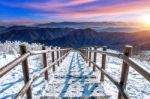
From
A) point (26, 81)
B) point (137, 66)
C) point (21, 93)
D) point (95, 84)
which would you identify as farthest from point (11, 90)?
point (137, 66)

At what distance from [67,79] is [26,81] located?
11.4 ft

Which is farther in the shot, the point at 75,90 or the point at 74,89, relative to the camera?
the point at 74,89

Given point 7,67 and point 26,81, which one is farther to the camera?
point 26,81

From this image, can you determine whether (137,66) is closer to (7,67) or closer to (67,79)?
(7,67)

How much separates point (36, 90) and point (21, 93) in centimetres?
309

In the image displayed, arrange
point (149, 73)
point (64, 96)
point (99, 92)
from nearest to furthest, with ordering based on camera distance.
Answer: point (149, 73), point (64, 96), point (99, 92)

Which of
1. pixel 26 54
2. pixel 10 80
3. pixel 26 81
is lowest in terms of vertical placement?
pixel 10 80

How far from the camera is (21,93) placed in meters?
3.61

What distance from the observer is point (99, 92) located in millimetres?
6109

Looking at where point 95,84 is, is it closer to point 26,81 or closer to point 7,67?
point 26,81

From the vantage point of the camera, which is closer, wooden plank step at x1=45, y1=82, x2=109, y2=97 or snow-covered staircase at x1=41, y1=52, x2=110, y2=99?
snow-covered staircase at x1=41, y1=52, x2=110, y2=99

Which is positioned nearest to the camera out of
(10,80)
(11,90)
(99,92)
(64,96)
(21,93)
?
(21,93)

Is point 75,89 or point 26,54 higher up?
point 26,54

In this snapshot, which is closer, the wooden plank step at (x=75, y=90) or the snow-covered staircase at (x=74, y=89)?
the snow-covered staircase at (x=74, y=89)
